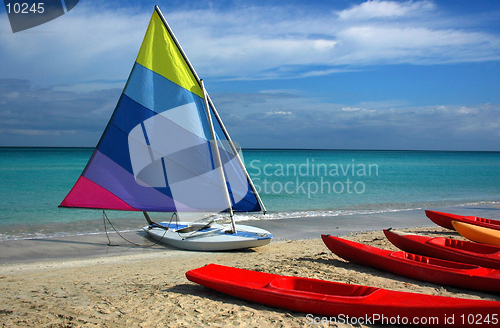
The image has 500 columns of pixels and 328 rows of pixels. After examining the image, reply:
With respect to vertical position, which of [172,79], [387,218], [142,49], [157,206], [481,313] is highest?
[142,49]

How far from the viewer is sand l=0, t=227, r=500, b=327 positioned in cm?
381

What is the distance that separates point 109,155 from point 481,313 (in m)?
7.30

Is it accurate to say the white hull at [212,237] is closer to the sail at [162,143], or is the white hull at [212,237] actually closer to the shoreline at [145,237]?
the shoreline at [145,237]

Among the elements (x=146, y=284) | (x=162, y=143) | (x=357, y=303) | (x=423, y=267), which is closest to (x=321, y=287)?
(x=357, y=303)

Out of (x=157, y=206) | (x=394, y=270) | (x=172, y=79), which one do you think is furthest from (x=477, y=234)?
(x=172, y=79)

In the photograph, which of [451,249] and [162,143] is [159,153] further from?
[451,249]

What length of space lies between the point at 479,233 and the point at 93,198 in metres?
8.97

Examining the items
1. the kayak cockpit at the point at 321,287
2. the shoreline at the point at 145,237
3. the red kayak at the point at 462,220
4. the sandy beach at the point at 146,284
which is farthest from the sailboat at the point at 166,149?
the red kayak at the point at 462,220

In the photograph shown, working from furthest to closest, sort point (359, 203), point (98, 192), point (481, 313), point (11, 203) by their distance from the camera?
point (359, 203), point (11, 203), point (98, 192), point (481, 313)

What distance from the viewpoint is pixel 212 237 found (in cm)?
799

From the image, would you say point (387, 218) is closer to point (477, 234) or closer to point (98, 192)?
point (477, 234)

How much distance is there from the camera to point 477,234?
325 inches

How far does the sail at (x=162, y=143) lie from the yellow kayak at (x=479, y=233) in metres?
5.69

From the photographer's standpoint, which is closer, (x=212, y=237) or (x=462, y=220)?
(x=212, y=237)
